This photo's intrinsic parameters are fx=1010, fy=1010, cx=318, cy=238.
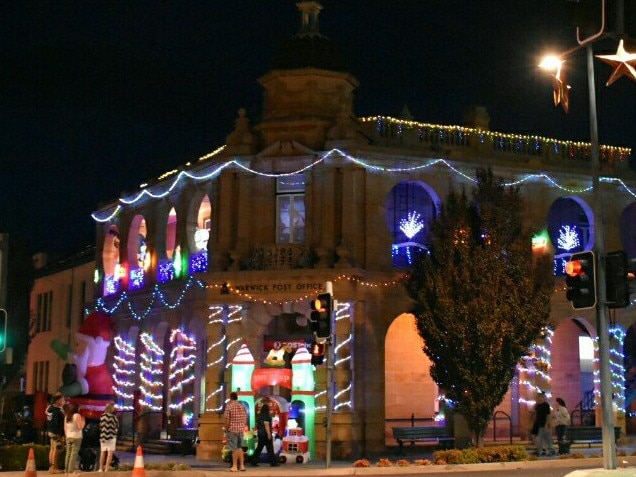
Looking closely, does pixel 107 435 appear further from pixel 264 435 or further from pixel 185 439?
pixel 185 439

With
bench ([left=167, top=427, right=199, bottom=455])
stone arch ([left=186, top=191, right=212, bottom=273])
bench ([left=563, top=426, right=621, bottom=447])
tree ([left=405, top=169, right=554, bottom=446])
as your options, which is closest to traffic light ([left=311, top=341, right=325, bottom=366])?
tree ([left=405, top=169, right=554, bottom=446])

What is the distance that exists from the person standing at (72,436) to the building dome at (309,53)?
43.8 feet

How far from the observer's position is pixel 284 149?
29.8 meters

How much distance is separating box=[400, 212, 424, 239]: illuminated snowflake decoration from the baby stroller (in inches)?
454

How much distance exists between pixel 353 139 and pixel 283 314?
5926mm

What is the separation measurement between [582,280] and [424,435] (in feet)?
44.3

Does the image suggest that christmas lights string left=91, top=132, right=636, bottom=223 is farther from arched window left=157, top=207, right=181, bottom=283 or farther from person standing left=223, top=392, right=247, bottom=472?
person standing left=223, top=392, right=247, bottom=472

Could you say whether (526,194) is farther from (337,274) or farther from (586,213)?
(337,274)

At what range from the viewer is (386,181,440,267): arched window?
30.3m

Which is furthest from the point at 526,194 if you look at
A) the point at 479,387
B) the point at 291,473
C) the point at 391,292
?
the point at 291,473

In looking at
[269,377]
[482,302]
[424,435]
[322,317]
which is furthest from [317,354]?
[424,435]

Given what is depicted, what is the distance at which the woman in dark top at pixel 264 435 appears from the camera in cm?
2517

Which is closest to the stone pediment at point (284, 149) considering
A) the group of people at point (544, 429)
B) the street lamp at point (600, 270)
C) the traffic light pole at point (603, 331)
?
the group of people at point (544, 429)

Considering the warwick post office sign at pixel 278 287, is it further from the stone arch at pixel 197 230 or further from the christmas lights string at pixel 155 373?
the christmas lights string at pixel 155 373
